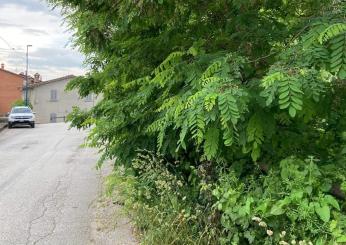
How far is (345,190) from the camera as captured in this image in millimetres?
3588

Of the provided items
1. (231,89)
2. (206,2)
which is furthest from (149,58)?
(231,89)

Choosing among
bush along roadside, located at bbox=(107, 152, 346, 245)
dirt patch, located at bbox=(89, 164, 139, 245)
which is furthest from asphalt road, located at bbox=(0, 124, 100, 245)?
bush along roadside, located at bbox=(107, 152, 346, 245)

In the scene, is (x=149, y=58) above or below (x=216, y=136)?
above

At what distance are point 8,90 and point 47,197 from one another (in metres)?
69.9

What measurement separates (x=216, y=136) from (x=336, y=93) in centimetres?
128

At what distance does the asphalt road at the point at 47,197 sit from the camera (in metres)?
7.03

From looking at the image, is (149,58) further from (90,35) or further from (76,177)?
(76,177)

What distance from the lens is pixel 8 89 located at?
7556cm

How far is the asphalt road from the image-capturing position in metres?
7.03

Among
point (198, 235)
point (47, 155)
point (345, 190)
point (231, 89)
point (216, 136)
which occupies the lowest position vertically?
point (47, 155)

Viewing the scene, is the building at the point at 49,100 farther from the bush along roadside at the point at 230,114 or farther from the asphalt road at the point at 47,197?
the bush along roadside at the point at 230,114

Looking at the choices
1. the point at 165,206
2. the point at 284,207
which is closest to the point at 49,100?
the point at 165,206

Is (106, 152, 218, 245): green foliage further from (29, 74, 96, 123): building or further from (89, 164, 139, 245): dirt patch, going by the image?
(29, 74, 96, 123): building

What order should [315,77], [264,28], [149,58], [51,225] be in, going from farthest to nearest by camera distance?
[51,225] → [149,58] → [264,28] → [315,77]
